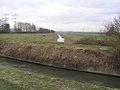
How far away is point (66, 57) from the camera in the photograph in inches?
1305

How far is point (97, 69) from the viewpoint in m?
28.7

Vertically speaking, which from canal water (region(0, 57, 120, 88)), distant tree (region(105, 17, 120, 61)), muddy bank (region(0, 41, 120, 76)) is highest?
distant tree (region(105, 17, 120, 61))

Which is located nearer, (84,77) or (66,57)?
(84,77)

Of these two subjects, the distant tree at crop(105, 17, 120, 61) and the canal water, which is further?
the distant tree at crop(105, 17, 120, 61)

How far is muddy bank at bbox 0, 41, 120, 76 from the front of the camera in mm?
28844

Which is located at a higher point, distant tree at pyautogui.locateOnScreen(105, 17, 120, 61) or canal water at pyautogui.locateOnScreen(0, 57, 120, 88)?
distant tree at pyautogui.locateOnScreen(105, 17, 120, 61)

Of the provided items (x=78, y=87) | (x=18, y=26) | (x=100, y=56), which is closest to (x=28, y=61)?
(x=100, y=56)

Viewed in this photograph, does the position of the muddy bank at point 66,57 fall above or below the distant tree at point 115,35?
below

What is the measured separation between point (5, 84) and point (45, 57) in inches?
913

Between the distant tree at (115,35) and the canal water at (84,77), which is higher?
the distant tree at (115,35)

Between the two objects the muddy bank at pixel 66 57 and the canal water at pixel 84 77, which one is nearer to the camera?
the canal water at pixel 84 77

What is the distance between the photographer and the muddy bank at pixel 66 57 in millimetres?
28844

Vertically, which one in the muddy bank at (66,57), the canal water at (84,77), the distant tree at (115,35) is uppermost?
the distant tree at (115,35)

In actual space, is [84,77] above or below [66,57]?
below
